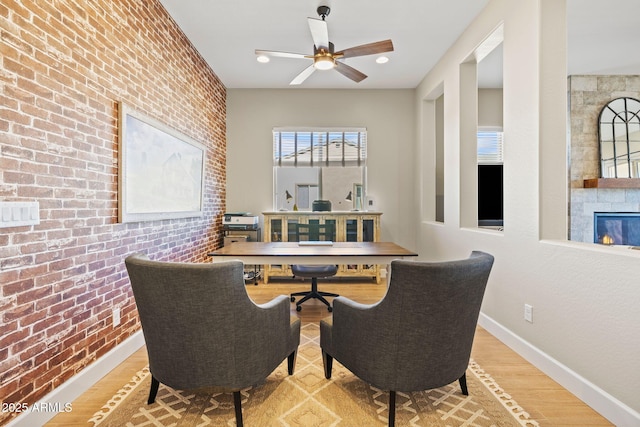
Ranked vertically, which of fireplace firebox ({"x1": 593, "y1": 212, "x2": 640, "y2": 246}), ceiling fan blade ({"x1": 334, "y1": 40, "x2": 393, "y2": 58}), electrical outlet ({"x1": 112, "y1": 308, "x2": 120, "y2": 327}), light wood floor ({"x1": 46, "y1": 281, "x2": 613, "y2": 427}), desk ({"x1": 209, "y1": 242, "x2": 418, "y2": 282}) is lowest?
light wood floor ({"x1": 46, "y1": 281, "x2": 613, "y2": 427})

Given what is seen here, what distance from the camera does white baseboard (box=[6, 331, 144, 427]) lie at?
1.57 m

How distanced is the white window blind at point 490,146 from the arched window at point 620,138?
1.23 meters

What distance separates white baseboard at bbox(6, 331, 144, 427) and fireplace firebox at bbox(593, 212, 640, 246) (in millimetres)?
5713

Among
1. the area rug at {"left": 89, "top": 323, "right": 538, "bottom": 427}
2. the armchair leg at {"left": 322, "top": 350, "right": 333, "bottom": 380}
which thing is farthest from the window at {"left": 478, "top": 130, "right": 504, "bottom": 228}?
the armchair leg at {"left": 322, "top": 350, "right": 333, "bottom": 380}

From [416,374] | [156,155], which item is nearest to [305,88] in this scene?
[156,155]

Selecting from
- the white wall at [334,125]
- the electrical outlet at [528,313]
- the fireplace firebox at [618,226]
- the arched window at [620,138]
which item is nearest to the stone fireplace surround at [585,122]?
the arched window at [620,138]

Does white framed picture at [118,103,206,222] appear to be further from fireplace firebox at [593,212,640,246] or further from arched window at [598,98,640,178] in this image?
arched window at [598,98,640,178]

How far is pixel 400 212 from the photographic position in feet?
17.0

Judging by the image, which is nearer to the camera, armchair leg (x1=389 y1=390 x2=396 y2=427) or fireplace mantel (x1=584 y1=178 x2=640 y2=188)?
armchair leg (x1=389 y1=390 x2=396 y2=427)

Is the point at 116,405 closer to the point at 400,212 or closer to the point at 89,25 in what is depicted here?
the point at 89,25

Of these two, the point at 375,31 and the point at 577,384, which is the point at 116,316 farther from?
the point at 375,31

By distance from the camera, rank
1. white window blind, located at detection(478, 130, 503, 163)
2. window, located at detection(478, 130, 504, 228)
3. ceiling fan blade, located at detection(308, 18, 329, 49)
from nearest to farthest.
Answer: ceiling fan blade, located at detection(308, 18, 329, 49)
window, located at detection(478, 130, 504, 228)
white window blind, located at detection(478, 130, 503, 163)

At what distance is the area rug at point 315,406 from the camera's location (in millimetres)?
1671

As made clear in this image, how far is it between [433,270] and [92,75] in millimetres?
2391
